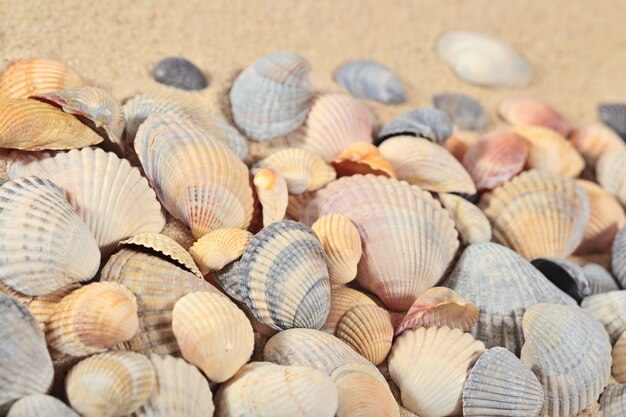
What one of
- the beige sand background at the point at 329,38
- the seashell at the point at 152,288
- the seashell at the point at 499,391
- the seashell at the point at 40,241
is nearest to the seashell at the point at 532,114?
the beige sand background at the point at 329,38

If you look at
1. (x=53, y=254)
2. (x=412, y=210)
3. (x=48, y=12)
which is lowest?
(x=412, y=210)

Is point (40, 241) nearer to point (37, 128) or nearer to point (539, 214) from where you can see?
point (37, 128)

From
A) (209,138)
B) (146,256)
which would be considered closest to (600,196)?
(209,138)

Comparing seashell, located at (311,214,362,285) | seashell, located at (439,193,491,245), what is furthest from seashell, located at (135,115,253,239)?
seashell, located at (439,193,491,245)

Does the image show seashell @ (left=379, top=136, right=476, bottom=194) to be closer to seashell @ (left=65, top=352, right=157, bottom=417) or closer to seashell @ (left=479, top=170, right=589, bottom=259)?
seashell @ (left=479, top=170, right=589, bottom=259)

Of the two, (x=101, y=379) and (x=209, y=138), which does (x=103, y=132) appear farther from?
(x=101, y=379)

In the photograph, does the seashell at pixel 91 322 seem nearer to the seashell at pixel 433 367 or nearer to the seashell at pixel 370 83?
the seashell at pixel 433 367

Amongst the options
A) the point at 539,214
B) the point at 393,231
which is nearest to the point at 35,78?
the point at 393,231
